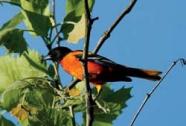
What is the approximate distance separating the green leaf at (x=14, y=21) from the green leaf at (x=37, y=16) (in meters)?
0.02

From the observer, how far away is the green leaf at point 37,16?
2209 mm

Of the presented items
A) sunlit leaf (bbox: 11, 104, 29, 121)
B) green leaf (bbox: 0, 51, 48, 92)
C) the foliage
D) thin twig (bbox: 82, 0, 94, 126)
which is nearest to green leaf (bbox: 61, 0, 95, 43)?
the foliage

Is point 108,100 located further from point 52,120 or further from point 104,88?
point 52,120

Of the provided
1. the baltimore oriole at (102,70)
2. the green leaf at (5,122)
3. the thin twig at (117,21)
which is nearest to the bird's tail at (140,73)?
the baltimore oriole at (102,70)

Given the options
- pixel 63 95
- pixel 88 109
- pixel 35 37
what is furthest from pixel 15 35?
pixel 88 109

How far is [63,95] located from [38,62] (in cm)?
36

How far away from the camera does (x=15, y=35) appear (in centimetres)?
212

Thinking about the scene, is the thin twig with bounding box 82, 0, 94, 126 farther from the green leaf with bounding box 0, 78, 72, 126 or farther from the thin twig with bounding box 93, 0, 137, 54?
the green leaf with bounding box 0, 78, 72, 126

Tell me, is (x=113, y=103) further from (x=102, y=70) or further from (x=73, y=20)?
(x=102, y=70)

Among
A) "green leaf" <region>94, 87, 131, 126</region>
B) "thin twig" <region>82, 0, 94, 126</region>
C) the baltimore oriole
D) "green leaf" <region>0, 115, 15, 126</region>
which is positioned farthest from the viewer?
the baltimore oriole

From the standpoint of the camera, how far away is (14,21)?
2.24 metres

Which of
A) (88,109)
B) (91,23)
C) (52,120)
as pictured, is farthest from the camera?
(52,120)

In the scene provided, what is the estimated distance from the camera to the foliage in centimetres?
196

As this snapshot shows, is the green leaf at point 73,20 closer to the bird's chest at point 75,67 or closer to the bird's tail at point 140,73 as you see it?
the bird's chest at point 75,67
